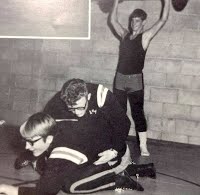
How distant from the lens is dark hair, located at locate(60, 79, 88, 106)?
2107 millimetres

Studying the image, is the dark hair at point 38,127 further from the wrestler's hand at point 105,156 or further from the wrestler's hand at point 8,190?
the wrestler's hand at point 105,156

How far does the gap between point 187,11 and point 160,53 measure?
1.96 feet

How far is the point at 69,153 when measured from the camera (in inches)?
73.6

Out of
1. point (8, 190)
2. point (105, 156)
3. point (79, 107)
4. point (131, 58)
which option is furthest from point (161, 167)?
point (8, 190)

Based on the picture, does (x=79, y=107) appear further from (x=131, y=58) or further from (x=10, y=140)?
(x=10, y=140)

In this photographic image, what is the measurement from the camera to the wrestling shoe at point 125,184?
251 cm

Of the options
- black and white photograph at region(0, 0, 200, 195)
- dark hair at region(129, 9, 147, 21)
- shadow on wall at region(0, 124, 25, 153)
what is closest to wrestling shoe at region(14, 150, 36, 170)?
black and white photograph at region(0, 0, 200, 195)

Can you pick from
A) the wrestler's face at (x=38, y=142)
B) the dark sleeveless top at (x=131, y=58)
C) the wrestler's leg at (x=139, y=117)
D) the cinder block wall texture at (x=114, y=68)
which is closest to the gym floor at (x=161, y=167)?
the wrestler's leg at (x=139, y=117)

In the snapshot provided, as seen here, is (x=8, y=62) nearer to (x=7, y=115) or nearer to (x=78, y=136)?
(x=7, y=115)

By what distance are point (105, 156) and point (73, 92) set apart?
1.75 feet

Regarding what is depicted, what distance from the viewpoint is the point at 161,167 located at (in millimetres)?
3219

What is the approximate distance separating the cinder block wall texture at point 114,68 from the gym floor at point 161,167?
0.27m

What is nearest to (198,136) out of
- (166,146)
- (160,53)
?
(166,146)

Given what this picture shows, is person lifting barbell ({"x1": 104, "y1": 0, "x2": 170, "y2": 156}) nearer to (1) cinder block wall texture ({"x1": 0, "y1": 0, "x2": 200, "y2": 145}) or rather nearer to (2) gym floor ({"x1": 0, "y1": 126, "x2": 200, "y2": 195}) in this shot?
(2) gym floor ({"x1": 0, "y1": 126, "x2": 200, "y2": 195})
